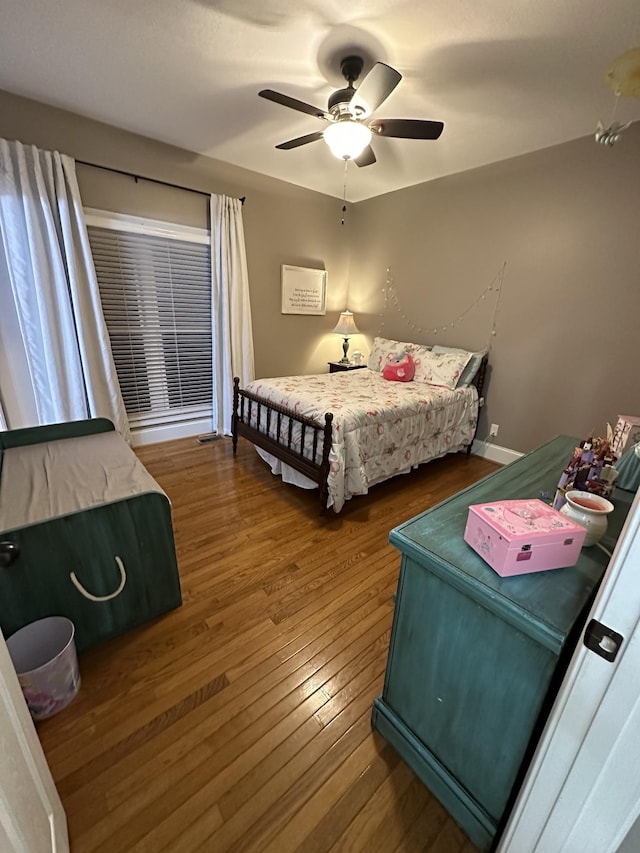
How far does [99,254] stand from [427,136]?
2.61 metres

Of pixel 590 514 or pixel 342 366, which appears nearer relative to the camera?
pixel 590 514

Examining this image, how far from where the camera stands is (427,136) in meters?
2.02

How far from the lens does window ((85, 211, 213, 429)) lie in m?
2.99

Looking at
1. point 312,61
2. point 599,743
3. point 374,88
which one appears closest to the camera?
point 599,743

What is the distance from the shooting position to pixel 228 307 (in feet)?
11.6

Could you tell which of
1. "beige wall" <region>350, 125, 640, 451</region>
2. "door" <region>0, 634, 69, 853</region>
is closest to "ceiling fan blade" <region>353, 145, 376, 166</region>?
"beige wall" <region>350, 125, 640, 451</region>

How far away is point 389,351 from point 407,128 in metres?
2.08

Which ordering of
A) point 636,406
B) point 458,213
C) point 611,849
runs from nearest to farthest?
point 611,849
point 636,406
point 458,213

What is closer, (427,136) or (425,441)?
(427,136)

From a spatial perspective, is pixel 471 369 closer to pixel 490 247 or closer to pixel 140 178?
pixel 490 247

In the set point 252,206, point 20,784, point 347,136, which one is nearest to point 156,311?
point 252,206

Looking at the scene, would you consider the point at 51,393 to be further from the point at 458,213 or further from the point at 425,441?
the point at 458,213

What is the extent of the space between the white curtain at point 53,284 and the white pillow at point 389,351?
2.58 meters

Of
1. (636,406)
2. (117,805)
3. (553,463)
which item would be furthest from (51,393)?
(636,406)
